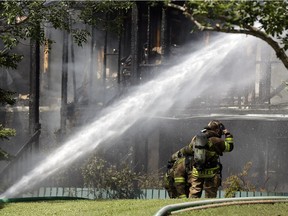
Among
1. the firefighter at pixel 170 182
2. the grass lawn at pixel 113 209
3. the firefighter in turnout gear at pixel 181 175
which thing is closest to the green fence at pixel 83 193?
the firefighter at pixel 170 182

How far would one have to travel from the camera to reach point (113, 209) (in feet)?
36.0

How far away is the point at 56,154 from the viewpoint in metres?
20.2

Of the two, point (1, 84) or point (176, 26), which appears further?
point (1, 84)

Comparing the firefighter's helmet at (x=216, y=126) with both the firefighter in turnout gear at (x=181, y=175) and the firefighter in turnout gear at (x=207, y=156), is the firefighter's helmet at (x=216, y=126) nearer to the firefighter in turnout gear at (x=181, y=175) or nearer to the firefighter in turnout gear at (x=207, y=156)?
the firefighter in turnout gear at (x=207, y=156)

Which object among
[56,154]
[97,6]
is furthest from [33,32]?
[56,154]

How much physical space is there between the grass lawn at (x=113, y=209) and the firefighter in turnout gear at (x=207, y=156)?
2010mm

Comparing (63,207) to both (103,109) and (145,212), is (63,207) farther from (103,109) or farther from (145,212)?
(103,109)

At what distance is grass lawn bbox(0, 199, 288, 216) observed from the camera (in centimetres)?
1012

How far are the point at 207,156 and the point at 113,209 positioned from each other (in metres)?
3.14

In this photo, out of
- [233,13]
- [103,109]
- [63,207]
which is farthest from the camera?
[103,109]

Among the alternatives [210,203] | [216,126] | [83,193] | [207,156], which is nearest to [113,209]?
[210,203]

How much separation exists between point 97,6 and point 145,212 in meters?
7.96

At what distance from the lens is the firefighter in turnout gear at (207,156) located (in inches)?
530

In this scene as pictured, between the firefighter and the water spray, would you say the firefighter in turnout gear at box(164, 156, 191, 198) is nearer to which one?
the firefighter
